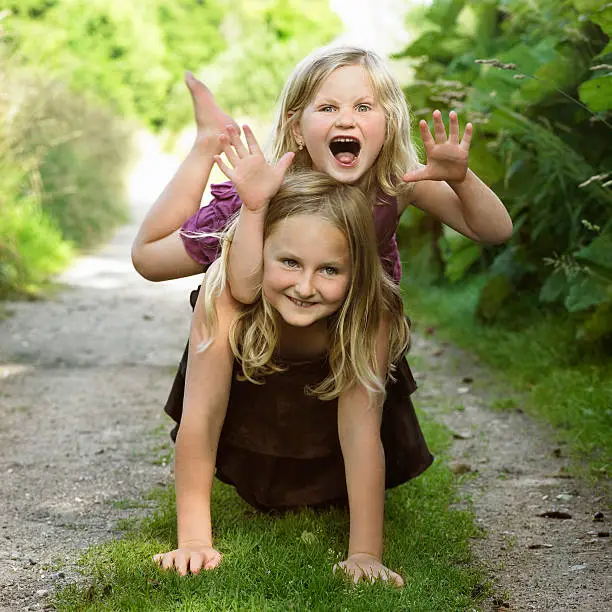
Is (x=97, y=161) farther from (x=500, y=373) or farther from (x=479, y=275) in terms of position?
(x=500, y=373)

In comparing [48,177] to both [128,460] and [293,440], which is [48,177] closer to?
[128,460]

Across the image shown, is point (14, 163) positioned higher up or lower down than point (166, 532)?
higher up

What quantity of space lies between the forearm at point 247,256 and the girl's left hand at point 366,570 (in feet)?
2.25

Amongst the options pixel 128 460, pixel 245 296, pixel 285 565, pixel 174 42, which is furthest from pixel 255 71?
pixel 285 565

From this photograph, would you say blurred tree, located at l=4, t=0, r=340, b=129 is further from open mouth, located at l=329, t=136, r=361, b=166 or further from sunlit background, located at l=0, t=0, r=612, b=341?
open mouth, located at l=329, t=136, r=361, b=166

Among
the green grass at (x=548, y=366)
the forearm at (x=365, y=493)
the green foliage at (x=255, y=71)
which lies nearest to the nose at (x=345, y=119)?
the forearm at (x=365, y=493)

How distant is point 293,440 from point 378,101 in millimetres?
947

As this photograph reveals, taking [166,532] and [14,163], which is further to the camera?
[14,163]

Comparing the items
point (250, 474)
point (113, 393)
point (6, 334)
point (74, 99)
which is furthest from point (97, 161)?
point (250, 474)

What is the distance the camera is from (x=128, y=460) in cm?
339

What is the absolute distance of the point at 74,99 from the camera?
11.8 metres

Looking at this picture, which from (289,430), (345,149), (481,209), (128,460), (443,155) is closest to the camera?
(443,155)

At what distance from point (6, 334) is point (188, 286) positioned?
A: 8.15 ft

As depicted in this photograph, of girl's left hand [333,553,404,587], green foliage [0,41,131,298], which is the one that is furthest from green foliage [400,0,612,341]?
green foliage [0,41,131,298]
